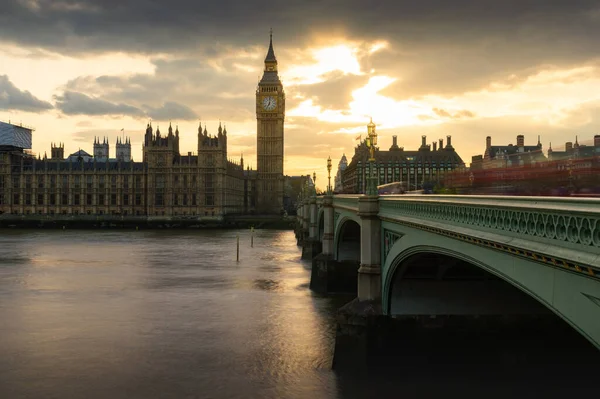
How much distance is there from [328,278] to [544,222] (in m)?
30.8

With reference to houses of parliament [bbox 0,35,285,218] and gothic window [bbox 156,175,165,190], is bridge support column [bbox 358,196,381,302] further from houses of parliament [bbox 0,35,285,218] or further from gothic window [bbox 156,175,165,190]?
gothic window [bbox 156,175,165,190]

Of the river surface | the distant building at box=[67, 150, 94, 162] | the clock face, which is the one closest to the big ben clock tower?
the clock face

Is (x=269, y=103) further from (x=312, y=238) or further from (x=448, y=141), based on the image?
(x=312, y=238)

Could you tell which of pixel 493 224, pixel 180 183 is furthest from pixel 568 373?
pixel 180 183

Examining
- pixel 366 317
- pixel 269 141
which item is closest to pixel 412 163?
pixel 269 141

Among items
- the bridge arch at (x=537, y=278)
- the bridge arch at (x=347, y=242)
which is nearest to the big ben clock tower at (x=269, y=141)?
the bridge arch at (x=347, y=242)

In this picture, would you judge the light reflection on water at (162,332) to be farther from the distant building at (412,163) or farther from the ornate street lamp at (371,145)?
the distant building at (412,163)

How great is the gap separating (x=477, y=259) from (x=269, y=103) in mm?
165174

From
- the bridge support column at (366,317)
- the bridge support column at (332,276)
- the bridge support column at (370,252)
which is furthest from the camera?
the bridge support column at (332,276)

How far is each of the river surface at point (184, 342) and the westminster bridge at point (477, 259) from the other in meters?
2.59

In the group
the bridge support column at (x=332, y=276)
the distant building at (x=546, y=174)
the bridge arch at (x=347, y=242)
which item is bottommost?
the bridge support column at (x=332, y=276)

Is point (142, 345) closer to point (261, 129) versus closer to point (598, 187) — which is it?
point (598, 187)

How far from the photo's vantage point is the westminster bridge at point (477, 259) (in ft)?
28.7

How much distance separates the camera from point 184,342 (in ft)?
88.2
